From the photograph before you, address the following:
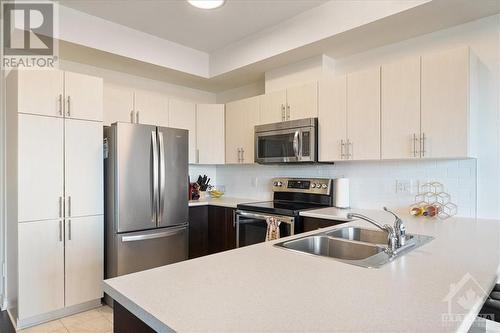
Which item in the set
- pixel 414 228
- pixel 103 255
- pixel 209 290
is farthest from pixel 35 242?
pixel 414 228

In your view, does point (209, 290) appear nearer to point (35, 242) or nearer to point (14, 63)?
point (35, 242)

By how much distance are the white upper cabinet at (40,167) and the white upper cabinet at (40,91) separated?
0.07 meters

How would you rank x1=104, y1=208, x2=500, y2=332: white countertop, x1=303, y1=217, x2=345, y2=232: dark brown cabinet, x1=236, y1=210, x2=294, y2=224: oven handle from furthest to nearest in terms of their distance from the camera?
1. x1=236, y1=210, x2=294, y2=224: oven handle
2. x1=303, y1=217, x2=345, y2=232: dark brown cabinet
3. x1=104, y1=208, x2=500, y2=332: white countertop

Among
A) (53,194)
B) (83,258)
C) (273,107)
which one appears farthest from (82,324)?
(273,107)

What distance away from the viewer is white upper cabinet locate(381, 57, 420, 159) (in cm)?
241

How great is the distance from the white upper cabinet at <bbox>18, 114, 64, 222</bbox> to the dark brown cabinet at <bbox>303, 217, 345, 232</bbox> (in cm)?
211

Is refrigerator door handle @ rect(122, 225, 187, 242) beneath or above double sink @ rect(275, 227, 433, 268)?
beneath

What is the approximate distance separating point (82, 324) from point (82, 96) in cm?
194

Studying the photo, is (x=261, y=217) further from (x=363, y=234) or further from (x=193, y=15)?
(x=193, y=15)

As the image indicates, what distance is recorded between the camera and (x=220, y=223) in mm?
3527

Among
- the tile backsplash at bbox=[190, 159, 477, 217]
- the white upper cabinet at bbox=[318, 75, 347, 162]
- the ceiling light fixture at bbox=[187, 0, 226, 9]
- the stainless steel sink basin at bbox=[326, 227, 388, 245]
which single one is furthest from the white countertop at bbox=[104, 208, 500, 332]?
the ceiling light fixture at bbox=[187, 0, 226, 9]

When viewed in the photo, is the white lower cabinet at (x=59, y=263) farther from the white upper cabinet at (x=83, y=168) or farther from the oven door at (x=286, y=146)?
the oven door at (x=286, y=146)

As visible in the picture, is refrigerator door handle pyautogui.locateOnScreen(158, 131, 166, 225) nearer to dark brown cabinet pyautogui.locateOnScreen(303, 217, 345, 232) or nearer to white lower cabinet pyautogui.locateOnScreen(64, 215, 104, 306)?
white lower cabinet pyautogui.locateOnScreen(64, 215, 104, 306)

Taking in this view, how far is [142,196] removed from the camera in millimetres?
2885
